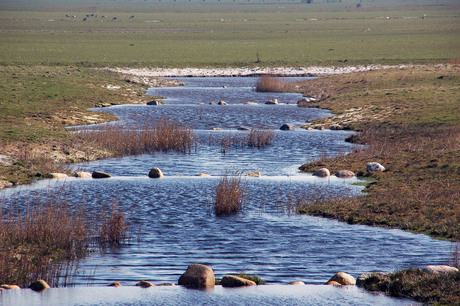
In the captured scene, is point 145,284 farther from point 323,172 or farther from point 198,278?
point 323,172

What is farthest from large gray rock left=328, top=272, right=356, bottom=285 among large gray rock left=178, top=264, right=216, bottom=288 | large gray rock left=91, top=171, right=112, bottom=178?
large gray rock left=91, top=171, right=112, bottom=178

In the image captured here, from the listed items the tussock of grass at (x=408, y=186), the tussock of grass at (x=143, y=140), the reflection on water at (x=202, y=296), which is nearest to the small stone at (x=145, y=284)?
the reflection on water at (x=202, y=296)

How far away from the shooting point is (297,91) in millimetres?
72438

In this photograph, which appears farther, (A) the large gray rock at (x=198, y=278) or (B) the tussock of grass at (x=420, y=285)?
(A) the large gray rock at (x=198, y=278)

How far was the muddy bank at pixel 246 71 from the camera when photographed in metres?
90.3

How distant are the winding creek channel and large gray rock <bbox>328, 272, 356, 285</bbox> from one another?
0.68 m

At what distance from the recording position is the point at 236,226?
854 inches

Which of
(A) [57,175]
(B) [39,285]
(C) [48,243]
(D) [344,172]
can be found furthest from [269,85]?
(B) [39,285]

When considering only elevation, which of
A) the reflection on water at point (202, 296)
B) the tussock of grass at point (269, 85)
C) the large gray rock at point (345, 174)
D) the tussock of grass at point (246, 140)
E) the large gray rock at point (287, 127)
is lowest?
the reflection on water at point (202, 296)

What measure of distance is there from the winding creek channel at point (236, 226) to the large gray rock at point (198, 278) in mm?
800

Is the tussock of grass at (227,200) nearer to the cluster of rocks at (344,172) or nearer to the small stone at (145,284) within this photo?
the cluster of rocks at (344,172)

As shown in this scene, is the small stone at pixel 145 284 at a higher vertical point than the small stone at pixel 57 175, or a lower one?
lower

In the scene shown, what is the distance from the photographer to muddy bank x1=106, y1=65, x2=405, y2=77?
90312 mm

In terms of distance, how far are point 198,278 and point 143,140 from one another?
22.6 metres
